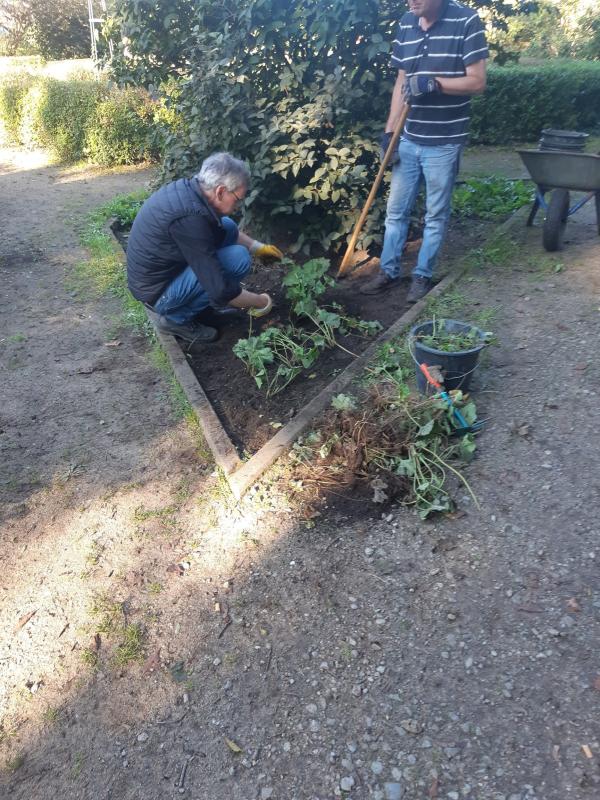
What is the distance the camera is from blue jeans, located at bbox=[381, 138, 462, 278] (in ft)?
14.3

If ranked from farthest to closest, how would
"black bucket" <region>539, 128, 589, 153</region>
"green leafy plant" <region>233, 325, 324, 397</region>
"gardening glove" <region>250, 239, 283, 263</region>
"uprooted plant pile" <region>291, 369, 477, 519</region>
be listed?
1. "black bucket" <region>539, 128, 589, 153</region>
2. "gardening glove" <region>250, 239, 283, 263</region>
3. "green leafy plant" <region>233, 325, 324, 397</region>
4. "uprooted plant pile" <region>291, 369, 477, 519</region>

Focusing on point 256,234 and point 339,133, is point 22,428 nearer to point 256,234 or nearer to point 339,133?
point 256,234

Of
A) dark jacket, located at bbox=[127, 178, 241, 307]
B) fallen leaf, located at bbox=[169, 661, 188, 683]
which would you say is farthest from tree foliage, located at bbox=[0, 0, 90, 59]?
fallen leaf, located at bbox=[169, 661, 188, 683]

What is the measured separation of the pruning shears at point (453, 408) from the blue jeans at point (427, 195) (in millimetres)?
1654

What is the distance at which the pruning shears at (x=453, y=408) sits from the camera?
10.4ft

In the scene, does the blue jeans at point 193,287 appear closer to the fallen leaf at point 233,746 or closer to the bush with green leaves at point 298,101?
the bush with green leaves at point 298,101

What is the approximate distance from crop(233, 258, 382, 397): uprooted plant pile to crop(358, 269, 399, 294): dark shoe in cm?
32

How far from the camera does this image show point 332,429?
3264mm

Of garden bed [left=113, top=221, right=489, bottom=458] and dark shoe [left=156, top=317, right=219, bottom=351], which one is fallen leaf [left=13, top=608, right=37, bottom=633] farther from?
dark shoe [left=156, top=317, right=219, bottom=351]

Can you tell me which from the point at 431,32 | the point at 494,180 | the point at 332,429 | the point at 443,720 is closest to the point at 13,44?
the point at 494,180

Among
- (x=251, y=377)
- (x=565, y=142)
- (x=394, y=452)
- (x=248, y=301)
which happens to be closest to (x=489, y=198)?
(x=565, y=142)

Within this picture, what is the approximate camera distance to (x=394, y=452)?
307 cm

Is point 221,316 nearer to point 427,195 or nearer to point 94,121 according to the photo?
point 427,195

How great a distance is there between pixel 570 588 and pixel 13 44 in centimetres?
2608
